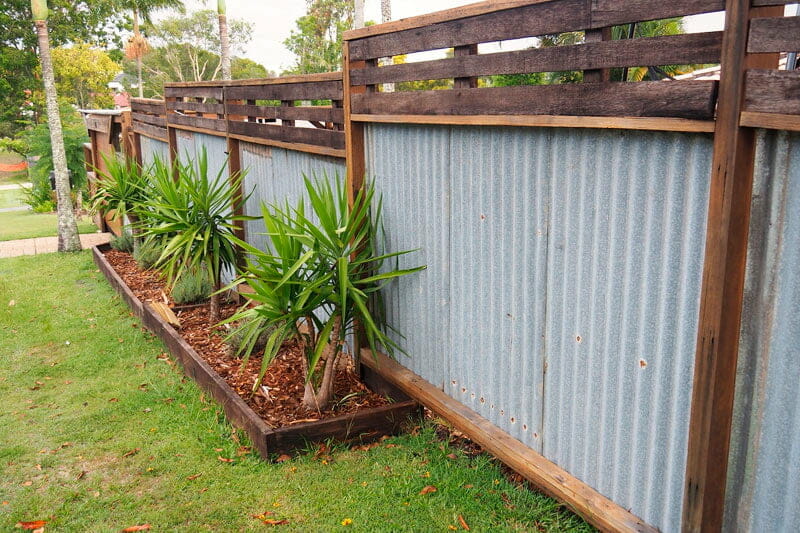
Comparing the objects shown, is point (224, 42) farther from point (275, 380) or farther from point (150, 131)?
point (275, 380)

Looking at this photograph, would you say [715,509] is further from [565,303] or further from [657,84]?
[657,84]

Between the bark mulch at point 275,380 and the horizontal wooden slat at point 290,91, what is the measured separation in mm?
1713

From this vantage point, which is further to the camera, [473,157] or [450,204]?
[450,204]

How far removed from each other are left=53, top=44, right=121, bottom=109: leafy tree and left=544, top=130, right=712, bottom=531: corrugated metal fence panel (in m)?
40.1

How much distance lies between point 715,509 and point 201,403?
361 centimetres

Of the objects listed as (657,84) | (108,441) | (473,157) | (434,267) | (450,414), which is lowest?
(108,441)

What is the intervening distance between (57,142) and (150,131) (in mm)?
2392

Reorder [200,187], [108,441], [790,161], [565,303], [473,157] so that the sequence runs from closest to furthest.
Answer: [790,161]
[565,303]
[473,157]
[108,441]
[200,187]

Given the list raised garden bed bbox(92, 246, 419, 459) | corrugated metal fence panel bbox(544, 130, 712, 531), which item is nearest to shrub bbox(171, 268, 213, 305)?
raised garden bed bbox(92, 246, 419, 459)

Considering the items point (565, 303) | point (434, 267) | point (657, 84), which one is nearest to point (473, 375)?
point (434, 267)

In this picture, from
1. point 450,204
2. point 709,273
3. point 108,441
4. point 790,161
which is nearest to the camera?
point 790,161

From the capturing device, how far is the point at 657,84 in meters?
2.49

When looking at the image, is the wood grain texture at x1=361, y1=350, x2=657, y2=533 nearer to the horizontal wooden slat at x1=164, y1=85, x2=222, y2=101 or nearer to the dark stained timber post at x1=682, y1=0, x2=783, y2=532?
the dark stained timber post at x1=682, y1=0, x2=783, y2=532

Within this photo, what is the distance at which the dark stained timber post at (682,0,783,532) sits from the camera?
2.20 m
